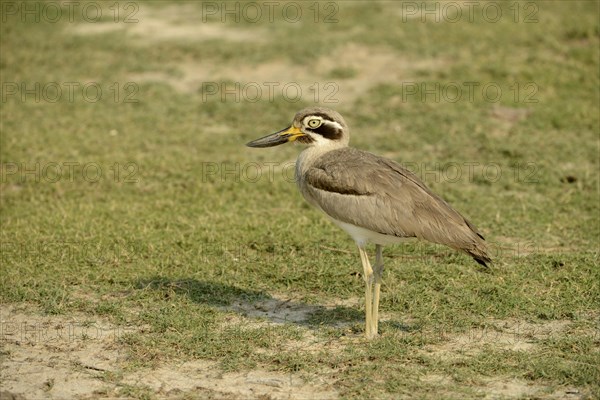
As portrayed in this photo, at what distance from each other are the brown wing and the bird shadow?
786 mm

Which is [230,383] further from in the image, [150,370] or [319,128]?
[319,128]

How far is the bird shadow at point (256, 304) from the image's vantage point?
6551 millimetres

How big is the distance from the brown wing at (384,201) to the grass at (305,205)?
0.69 metres

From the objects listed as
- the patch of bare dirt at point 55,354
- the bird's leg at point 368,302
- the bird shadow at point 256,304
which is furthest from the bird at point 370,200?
the patch of bare dirt at point 55,354

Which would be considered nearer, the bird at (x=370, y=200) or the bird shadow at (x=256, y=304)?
the bird at (x=370, y=200)

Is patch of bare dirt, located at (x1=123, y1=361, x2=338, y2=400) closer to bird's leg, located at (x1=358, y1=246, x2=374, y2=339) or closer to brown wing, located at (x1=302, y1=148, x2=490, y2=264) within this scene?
bird's leg, located at (x1=358, y1=246, x2=374, y2=339)

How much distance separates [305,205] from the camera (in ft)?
29.2

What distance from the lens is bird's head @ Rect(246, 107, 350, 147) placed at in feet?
21.6

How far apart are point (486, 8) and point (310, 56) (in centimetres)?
332

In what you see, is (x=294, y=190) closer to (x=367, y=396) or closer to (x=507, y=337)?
(x=507, y=337)

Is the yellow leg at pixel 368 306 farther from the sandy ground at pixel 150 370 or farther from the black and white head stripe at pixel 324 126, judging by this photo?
the black and white head stripe at pixel 324 126

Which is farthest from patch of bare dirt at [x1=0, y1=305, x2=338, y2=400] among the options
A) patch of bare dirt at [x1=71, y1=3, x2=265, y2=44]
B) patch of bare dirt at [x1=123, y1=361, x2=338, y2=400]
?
patch of bare dirt at [x1=71, y1=3, x2=265, y2=44]

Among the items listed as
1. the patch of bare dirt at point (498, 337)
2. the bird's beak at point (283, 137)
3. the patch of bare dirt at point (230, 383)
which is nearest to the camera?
the patch of bare dirt at point (230, 383)

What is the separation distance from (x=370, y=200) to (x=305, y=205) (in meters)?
2.78
